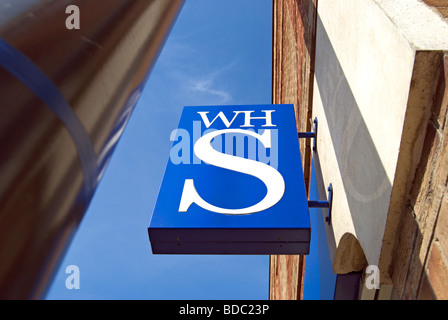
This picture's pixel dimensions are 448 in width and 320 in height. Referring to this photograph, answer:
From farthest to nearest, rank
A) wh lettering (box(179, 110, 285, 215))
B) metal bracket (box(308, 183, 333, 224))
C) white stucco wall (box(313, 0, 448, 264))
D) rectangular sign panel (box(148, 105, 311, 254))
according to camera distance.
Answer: metal bracket (box(308, 183, 333, 224)) → wh lettering (box(179, 110, 285, 215)) → rectangular sign panel (box(148, 105, 311, 254)) → white stucco wall (box(313, 0, 448, 264))

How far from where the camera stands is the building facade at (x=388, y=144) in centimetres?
183

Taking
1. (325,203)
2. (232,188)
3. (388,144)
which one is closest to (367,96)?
(388,144)

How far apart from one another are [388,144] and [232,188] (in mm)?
1575

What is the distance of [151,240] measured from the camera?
3094 millimetres

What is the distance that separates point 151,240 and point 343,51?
2473mm

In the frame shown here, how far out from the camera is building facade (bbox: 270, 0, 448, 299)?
1827mm

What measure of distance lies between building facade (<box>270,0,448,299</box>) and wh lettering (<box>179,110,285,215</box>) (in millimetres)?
686

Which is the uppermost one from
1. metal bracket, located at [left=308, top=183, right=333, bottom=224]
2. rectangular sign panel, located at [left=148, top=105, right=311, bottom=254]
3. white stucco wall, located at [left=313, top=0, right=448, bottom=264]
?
white stucco wall, located at [left=313, top=0, right=448, bottom=264]

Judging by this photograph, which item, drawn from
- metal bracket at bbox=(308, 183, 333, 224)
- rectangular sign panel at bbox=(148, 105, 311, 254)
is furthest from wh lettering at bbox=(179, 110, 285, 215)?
metal bracket at bbox=(308, 183, 333, 224)

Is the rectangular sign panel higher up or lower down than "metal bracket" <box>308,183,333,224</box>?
higher up

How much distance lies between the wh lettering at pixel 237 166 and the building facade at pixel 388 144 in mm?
686

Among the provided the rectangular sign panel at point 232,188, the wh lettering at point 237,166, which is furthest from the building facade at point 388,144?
the wh lettering at point 237,166

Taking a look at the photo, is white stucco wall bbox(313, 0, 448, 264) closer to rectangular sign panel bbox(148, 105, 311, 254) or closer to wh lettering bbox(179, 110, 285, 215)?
rectangular sign panel bbox(148, 105, 311, 254)

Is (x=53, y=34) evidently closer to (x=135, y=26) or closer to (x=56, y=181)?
(x=56, y=181)
